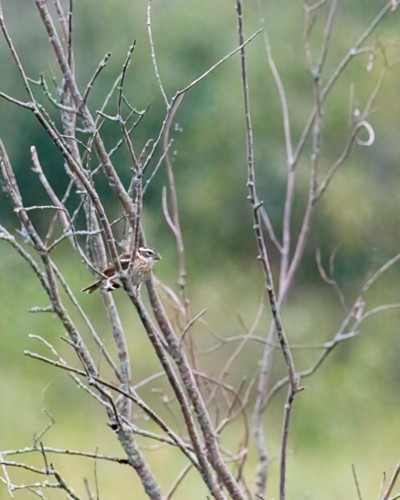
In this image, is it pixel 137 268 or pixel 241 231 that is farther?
pixel 241 231

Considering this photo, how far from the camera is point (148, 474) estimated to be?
126 cm

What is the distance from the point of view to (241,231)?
4.68 meters

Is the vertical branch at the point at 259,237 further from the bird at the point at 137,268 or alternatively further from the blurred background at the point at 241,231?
the blurred background at the point at 241,231

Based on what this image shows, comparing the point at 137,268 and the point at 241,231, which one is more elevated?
the point at 241,231

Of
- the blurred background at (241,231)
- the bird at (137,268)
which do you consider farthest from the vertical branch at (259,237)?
the blurred background at (241,231)

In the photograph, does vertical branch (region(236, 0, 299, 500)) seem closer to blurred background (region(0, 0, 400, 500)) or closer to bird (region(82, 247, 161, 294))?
bird (region(82, 247, 161, 294))

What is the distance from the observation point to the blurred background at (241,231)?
3.80m

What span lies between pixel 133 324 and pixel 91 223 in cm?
187

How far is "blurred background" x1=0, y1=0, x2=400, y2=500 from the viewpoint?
3.80 m

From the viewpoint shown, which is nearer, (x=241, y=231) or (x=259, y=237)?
(x=259, y=237)

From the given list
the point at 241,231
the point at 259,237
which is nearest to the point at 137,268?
the point at 259,237

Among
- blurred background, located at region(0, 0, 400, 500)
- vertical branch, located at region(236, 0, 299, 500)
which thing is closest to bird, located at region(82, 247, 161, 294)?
vertical branch, located at region(236, 0, 299, 500)

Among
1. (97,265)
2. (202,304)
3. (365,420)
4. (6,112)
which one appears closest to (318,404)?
(365,420)

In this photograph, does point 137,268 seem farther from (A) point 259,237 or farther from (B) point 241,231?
(B) point 241,231
